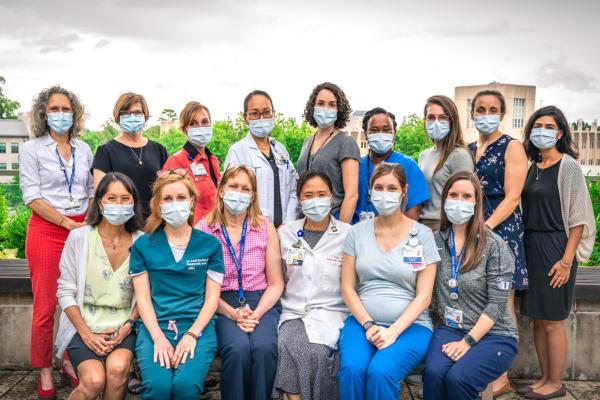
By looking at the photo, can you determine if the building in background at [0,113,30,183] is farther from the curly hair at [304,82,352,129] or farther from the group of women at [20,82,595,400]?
the curly hair at [304,82,352,129]

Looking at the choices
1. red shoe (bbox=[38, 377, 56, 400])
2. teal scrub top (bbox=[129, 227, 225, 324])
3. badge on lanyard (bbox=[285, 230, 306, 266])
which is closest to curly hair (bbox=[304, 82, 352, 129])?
badge on lanyard (bbox=[285, 230, 306, 266])

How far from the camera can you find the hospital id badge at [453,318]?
3.84m

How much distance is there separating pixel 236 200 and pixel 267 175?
660mm

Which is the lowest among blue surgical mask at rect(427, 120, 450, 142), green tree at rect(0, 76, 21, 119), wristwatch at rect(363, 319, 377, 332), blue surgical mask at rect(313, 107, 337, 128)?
wristwatch at rect(363, 319, 377, 332)

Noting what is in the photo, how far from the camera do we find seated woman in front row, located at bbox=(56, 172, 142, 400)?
12.5ft

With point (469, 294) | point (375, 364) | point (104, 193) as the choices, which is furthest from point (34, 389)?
point (469, 294)

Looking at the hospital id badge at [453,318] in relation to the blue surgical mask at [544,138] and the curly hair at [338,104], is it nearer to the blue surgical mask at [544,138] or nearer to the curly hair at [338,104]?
the blue surgical mask at [544,138]

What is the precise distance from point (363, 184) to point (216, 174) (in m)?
1.22

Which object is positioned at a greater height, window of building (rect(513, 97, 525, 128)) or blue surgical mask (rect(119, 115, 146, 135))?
window of building (rect(513, 97, 525, 128))

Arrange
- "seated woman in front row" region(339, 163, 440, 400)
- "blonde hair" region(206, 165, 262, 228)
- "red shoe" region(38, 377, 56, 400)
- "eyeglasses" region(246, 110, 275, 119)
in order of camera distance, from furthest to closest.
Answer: "eyeglasses" region(246, 110, 275, 119), "red shoe" region(38, 377, 56, 400), "blonde hair" region(206, 165, 262, 228), "seated woman in front row" region(339, 163, 440, 400)

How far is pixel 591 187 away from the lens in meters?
13.8

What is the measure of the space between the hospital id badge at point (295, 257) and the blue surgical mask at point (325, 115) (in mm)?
1176

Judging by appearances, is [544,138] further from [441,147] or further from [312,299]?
[312,299]

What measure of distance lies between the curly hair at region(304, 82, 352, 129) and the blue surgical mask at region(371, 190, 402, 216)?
1.13 meters
